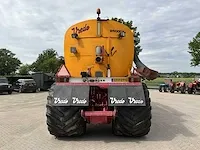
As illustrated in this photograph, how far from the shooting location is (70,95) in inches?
331

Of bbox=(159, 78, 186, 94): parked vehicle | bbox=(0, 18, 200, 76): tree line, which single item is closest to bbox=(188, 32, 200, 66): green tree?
bbox=(0, 18, 200, 76): tree line

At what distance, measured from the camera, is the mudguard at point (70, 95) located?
325 inches

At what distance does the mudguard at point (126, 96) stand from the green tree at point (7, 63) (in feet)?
219

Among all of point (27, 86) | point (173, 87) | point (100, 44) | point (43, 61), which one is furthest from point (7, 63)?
point (100, 44)

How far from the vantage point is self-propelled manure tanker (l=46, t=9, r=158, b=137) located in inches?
328

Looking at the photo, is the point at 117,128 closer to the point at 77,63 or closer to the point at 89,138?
the point at 89,138

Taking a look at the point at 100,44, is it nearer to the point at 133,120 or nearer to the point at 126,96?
the point at 126,96

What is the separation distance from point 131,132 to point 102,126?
2329mm

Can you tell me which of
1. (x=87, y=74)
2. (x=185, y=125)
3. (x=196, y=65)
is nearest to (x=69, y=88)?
(x=87, y=74)

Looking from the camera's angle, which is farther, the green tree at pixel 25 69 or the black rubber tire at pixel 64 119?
the green tree at pixel 25 69

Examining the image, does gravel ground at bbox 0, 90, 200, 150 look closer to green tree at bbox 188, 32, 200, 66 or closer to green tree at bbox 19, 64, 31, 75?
green tree at bbox 188, 32, 200, 66

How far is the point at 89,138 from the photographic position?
28.7ft

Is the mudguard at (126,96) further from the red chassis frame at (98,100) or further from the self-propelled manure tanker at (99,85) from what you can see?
the red chassis frame at (98,100)

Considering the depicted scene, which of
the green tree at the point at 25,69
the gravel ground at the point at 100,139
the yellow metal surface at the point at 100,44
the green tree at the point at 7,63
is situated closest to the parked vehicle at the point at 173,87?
the gravel ground at the point at 100,139
